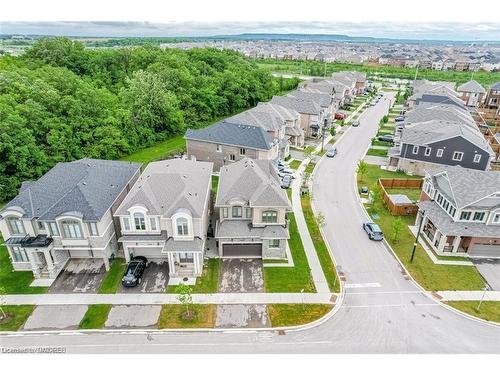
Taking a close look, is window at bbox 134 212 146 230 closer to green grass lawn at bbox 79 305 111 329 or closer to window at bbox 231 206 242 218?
green grass lawn at bbox 79 305 111 329

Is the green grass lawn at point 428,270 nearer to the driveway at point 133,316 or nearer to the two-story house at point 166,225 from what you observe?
the two-story house at point 166,225

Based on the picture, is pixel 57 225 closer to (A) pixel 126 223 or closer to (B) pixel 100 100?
(A) pixel 126 223

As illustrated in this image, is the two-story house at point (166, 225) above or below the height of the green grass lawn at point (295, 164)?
above

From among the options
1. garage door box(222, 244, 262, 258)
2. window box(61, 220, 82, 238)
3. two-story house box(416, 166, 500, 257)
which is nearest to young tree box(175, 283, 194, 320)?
garage door box(222, 244, 262, 258)

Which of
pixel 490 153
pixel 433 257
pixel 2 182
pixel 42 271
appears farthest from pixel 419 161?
pixel 2 182

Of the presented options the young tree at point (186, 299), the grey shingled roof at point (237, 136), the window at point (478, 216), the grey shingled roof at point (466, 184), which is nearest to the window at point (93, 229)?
the young tree at point (186, 299)

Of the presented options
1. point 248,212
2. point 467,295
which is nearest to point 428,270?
point 467,295

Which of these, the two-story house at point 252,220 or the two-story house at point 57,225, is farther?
the two-story house at point 252,220
